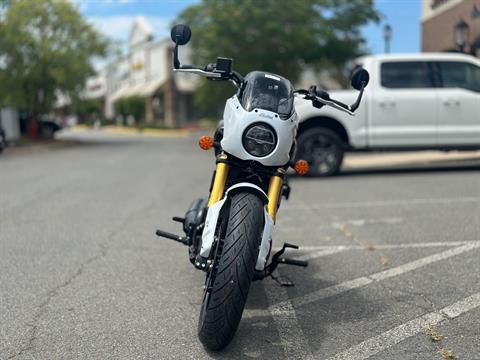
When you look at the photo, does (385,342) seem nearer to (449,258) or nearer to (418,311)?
(418,311)

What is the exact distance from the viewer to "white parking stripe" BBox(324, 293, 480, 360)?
3230 millimetres

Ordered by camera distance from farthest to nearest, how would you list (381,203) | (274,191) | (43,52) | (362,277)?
1. (43,52)
2. (381,203)
3. (362,277)
4. (274,191)

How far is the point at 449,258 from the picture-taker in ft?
16.8

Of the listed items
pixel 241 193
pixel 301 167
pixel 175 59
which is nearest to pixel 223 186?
pixel 241 193

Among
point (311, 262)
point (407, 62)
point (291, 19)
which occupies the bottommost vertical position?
point (311, 262)

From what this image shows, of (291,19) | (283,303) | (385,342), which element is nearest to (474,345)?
(385,342)

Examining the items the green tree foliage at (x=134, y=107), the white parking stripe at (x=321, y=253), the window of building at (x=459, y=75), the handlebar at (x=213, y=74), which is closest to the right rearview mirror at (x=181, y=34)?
the handlebar at (x=213, y=74)

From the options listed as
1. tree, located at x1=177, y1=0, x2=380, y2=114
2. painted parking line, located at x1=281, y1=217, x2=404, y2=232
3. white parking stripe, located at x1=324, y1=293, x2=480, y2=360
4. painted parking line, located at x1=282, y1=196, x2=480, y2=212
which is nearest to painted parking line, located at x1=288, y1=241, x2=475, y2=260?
painted parking line, located at x1=281, y1=217, x2=404, y2=232

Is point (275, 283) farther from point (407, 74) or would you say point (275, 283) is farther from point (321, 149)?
point (407, 74)

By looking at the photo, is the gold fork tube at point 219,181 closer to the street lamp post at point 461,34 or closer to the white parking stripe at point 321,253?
the white parking stripe at point 321,253

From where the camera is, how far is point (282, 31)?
83.6 ft

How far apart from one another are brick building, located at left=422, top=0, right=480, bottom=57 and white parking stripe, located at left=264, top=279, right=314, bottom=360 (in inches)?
527

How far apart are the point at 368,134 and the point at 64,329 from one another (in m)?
8.18

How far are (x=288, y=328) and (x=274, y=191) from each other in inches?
33.8
